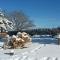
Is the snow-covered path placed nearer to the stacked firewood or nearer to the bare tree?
the stacked firewood

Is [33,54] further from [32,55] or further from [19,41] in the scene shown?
[19,41]

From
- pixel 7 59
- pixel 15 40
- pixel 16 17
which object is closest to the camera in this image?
pixel 7 59

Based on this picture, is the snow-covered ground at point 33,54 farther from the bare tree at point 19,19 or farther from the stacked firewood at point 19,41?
the bare tree at point 19,19

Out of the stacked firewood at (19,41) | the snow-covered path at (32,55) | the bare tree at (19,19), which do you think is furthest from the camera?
the bare tree at (19,19)

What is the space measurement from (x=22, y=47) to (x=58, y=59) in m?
6.86

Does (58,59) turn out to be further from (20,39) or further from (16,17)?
(16,17)

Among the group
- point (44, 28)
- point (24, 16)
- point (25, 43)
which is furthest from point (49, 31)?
point (25, 43)

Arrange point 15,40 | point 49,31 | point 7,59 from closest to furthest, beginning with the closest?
point 7,59 < point 15,40 < point 49,31

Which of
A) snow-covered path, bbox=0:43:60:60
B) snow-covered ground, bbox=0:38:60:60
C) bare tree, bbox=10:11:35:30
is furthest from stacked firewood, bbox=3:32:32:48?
bare tree, bbox=10:11:35:30

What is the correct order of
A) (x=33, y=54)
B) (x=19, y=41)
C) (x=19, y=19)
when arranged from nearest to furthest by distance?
(x=33, y=54) < (x=19, y=41) < (x=19, y=19)

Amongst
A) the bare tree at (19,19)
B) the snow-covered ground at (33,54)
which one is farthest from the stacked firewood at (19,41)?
the bare tree at (19,19)

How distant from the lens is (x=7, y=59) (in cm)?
913

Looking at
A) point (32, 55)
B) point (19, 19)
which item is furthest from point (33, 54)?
point (19, 19)

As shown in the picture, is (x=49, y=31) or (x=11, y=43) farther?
(x=49, y=31)
